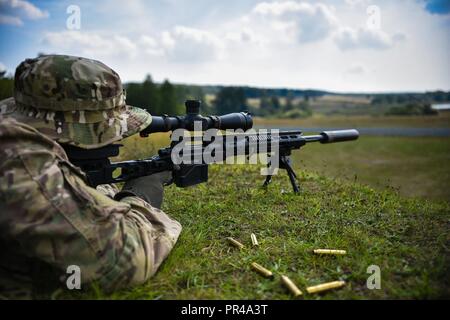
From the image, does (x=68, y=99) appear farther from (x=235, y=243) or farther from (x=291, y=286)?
(x=291, y=286)

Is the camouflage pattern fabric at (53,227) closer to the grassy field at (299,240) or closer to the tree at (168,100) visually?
the grassy field at (299,240)

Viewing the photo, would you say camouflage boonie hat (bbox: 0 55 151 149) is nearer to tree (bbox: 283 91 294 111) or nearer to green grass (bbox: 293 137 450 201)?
green grass (bbox: 293 137 450 201)

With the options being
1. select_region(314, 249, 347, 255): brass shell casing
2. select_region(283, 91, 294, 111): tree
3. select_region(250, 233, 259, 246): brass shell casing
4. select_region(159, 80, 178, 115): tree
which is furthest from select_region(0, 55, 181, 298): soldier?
select_region(283, 91, 294, 111): tree

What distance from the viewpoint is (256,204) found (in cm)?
595

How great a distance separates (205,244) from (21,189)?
2.24 m

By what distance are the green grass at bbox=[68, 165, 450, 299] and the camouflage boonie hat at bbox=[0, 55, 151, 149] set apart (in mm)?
1454

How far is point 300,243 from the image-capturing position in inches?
169

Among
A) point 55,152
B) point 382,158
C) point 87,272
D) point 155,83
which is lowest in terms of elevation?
point 382,158

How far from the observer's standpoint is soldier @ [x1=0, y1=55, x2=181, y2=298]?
2.73m

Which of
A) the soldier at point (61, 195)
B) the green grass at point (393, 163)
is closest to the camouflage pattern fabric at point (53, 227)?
the soldier at point (61, 195)

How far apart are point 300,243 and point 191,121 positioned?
202cm
